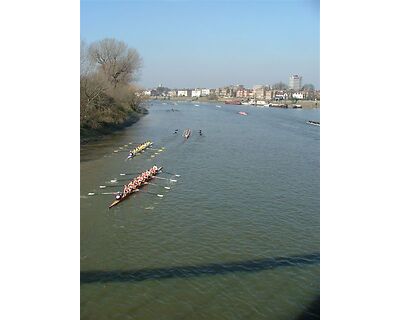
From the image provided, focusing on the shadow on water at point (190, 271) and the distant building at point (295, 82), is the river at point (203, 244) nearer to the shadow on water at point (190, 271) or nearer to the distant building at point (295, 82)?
the shadow on water at point (190, 271)

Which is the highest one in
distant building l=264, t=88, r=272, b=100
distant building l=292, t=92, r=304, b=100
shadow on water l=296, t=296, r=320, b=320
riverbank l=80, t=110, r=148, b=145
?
distant building l=264, t=88, r=272, b=100

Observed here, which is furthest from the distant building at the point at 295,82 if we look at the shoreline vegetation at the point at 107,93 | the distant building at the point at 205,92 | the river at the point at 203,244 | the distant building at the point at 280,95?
the river at the point at 203,244

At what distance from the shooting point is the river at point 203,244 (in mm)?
3709

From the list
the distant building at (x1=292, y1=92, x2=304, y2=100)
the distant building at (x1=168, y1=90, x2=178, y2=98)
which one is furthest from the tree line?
the distant building at (x1=168, y1=90, x2=178, y2=98)

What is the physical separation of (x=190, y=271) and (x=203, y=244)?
2.31 feet

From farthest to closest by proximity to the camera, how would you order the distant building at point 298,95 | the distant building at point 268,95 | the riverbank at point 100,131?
the distant building at point 268,95
the distant building at point 298,95
the riverbank at point 100,131

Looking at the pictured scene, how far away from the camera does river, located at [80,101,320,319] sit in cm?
371

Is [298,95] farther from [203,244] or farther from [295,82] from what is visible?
[203,244]

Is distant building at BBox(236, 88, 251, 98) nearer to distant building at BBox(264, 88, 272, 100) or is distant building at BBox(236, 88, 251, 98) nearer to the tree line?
distant building at BBox(264, 88, 272, 100)

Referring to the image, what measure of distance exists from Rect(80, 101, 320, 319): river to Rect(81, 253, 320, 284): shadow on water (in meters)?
0.01

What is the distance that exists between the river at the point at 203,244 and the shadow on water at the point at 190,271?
0.01m
